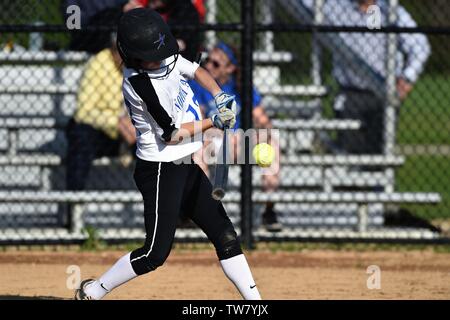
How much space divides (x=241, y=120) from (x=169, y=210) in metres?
2.97

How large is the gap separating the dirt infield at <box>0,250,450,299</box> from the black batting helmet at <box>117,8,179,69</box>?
6.54 feet

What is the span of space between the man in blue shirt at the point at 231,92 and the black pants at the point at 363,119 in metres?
1.44

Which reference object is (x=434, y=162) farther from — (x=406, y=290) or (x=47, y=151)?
(x=406, y=290)

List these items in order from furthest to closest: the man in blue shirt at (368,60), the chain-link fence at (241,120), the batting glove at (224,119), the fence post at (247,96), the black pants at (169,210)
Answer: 1. the man in blue shirt at (368,60)
2. the chain-link fence at (241,120)
3. the fence post at (247,96)
4. the black pants at (169,210)
5. the batting glove at (224,119)

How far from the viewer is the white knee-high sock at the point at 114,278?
5883 mm

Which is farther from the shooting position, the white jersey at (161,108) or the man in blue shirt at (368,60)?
the man in blue shirt at (368,60)

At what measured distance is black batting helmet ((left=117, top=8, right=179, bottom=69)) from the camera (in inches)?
218

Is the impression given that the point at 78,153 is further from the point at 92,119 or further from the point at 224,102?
the point at 224,102

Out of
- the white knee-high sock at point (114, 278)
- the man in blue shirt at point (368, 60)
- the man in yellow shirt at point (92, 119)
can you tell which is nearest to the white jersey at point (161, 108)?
the white knee-high sock at point (114, 278)

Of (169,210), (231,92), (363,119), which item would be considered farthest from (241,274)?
(363,119)

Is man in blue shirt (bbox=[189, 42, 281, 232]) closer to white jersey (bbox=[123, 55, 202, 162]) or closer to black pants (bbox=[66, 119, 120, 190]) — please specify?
black pants (bbox=[66, 119, 120, 190])

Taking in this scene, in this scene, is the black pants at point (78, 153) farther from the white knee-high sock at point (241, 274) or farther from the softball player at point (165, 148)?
the white knee-high sock at point (241, 274)

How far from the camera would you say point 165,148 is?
5.85m

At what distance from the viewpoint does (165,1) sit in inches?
377
